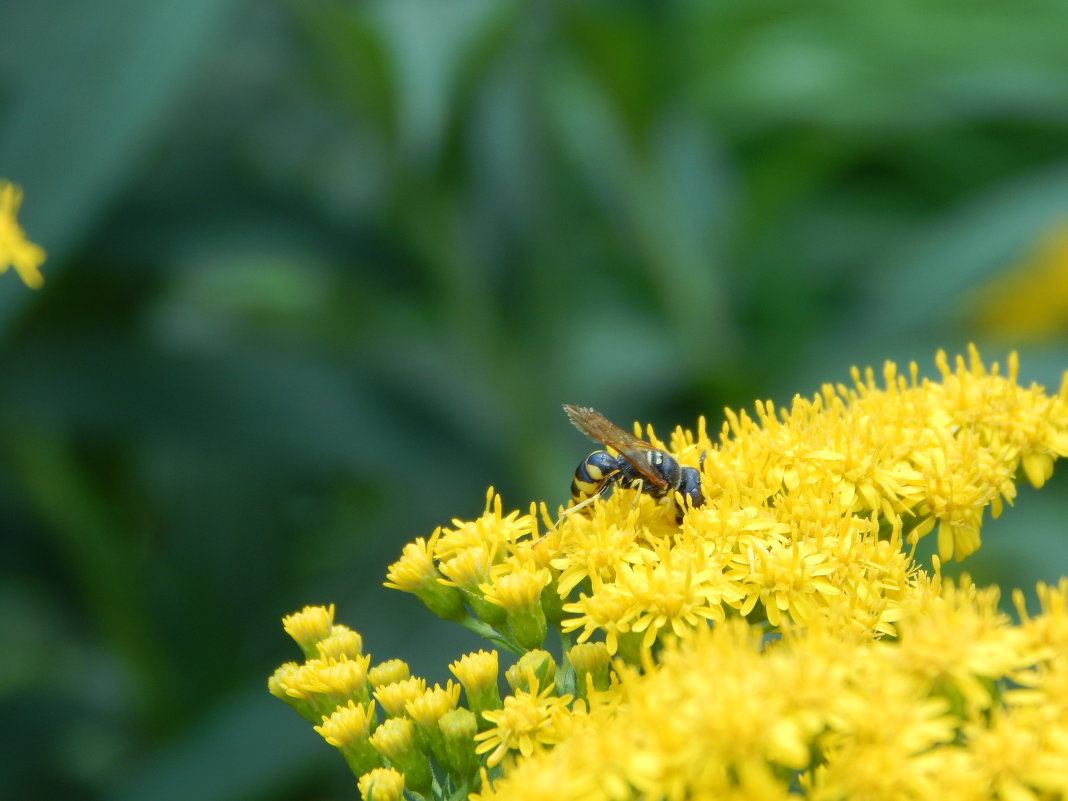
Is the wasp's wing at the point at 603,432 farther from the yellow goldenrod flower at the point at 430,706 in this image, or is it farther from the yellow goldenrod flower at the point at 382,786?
the yellow goldenrod flower at the point at 382,786

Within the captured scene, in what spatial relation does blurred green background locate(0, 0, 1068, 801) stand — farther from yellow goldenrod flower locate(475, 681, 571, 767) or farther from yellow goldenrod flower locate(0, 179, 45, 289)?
yellow goldenrod flower locate(475, 681, 571, 767)

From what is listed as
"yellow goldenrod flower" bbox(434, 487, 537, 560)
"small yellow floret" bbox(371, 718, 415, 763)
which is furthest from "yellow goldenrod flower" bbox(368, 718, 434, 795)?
"yellow goldenrod flower" bbox(434, 487, 537, 560)

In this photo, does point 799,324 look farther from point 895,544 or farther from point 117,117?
point 895,544

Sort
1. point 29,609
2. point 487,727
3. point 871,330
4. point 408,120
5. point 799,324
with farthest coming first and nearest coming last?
1. point 799,324
2. point 871,330
3. point 29,609
4. point 408,120
5. point 487,727

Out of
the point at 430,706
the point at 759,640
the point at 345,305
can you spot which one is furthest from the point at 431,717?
the point at 345,305

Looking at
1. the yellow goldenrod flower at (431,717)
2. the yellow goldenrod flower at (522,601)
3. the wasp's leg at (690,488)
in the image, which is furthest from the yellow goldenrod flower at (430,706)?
the wasp's leg at (690,488)

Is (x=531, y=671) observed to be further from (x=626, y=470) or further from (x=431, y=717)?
(x=626, y=470)

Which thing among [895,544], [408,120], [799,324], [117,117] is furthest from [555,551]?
[799,324]
